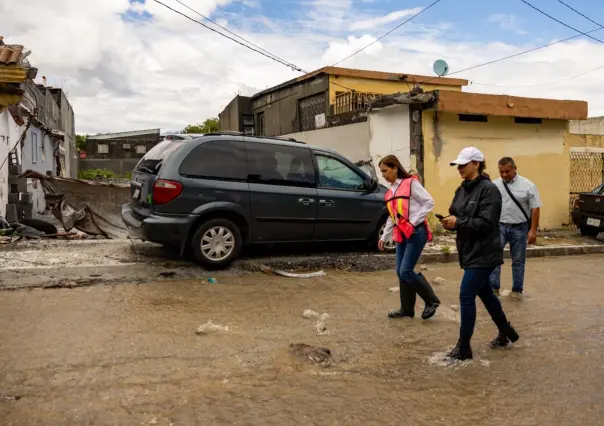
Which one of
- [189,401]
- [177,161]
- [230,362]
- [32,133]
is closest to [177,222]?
[177,161]

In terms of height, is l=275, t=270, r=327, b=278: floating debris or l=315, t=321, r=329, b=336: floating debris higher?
l=275, t=270, r=327, b=278: floating debris

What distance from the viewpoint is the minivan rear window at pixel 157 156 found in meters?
7.52

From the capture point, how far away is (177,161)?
7348 mm

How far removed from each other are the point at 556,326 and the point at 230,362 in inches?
128

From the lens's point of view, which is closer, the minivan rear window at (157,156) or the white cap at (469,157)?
the white cap at (469,157)

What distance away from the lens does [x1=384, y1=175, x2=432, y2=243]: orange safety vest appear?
529 cm

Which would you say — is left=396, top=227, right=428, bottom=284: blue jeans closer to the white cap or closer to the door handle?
the white cap

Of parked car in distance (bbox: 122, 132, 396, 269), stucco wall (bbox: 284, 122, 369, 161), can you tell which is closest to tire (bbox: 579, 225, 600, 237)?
stucco wall (bbox: 284, 122, 369, 161)

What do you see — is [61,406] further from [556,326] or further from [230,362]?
[556,326]

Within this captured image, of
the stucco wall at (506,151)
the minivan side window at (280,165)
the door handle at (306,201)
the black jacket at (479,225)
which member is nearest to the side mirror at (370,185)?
the minivan side window at (280,165)

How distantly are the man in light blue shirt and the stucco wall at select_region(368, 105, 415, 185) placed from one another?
582 centimetres

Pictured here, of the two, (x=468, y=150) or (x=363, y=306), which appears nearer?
(x=468, y=150)

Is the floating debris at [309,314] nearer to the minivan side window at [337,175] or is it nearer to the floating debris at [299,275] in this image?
the floating debris at [299,275]

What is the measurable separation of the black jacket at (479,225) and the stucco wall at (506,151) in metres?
8.29
